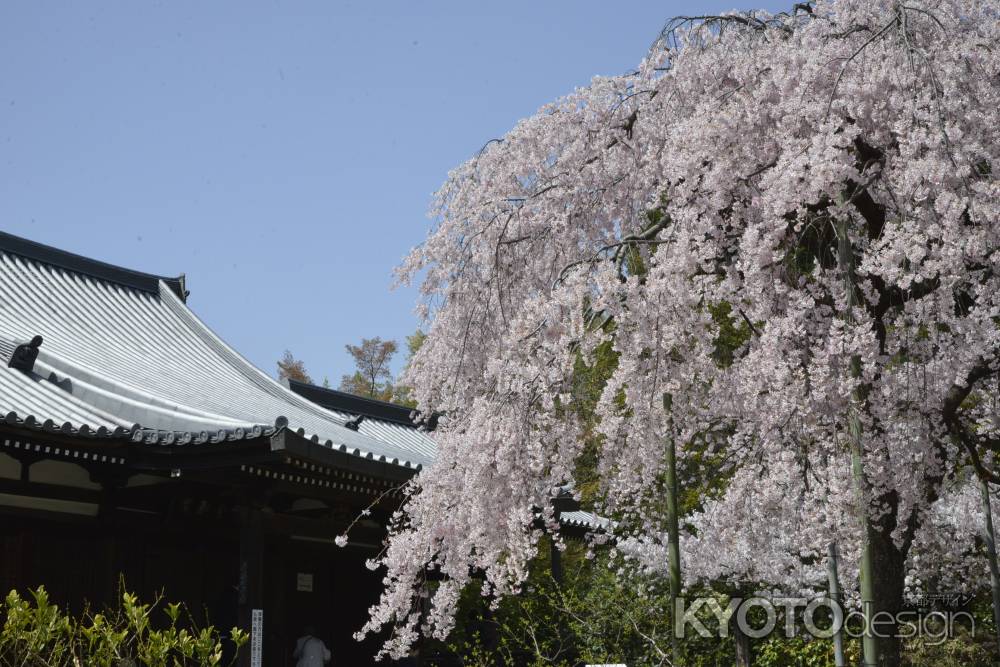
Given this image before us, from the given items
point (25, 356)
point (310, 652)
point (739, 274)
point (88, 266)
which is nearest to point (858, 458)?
point (739, 274)

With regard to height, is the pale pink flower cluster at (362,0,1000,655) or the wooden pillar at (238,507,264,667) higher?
the pale pink flower cluster at (362,0,1000,655)

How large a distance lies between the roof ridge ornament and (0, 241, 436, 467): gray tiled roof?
9 centimetres

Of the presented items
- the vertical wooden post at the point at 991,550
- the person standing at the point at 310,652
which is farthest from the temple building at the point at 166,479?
the vertical wooden post at the point at 991,550

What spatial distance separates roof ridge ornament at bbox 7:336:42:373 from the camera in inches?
367

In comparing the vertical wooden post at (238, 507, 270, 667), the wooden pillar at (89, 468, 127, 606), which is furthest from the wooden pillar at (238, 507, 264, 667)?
the wooden pillar at (89, 468, 127, 606)

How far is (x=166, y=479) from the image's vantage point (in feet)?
29.1

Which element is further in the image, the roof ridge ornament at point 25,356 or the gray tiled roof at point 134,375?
the roof ridge ornament at point 25,356

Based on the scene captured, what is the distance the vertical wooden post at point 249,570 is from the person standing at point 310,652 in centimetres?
187

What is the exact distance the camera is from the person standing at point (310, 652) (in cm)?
1009

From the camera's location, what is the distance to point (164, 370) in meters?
12.1

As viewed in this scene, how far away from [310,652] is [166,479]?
2.66 meters

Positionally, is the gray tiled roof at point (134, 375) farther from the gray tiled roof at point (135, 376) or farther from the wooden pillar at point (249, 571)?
the wooden pillar at point (249, 571)

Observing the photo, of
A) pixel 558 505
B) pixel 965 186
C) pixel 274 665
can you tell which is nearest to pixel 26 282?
pixel 274 665

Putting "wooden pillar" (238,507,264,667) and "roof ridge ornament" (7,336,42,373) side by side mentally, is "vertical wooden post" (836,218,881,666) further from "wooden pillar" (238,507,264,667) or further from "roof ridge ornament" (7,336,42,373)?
"roof ridge ornament" (7,336,42,373)
